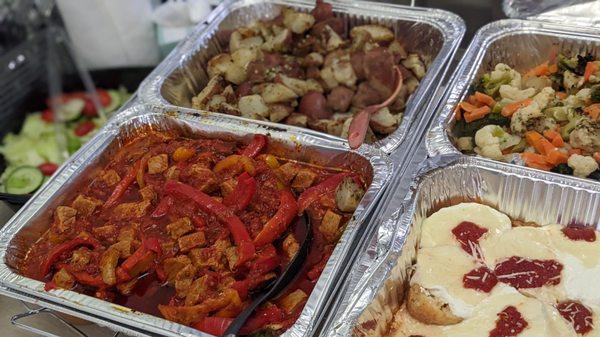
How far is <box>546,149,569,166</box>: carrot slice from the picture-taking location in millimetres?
2221

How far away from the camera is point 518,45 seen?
2852 millimetres

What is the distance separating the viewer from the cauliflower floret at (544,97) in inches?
94.8

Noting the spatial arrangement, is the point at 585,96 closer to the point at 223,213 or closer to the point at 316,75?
the point at 316,75

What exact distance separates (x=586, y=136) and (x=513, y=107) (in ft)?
1.07

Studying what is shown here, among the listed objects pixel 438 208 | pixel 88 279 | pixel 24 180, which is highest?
pixel 88 279

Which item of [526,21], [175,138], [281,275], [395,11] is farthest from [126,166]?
[526,21]

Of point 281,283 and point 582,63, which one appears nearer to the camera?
point 281,283

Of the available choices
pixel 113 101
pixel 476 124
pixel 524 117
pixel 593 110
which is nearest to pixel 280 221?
pixel 476 124

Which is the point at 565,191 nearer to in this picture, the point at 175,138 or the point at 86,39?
the point at 175,138

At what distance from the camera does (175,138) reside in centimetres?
271

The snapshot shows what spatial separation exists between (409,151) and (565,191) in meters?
0.60

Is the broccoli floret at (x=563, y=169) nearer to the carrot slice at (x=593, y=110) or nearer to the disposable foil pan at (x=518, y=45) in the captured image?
the carrot slice at (x=593, y=110)

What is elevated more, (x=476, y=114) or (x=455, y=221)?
(x=476, y=114)

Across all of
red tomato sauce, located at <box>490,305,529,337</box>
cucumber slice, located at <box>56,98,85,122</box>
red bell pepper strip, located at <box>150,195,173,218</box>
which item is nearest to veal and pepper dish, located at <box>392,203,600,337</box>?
red tomato sauce, located at <box>490,305,529,337</box>
